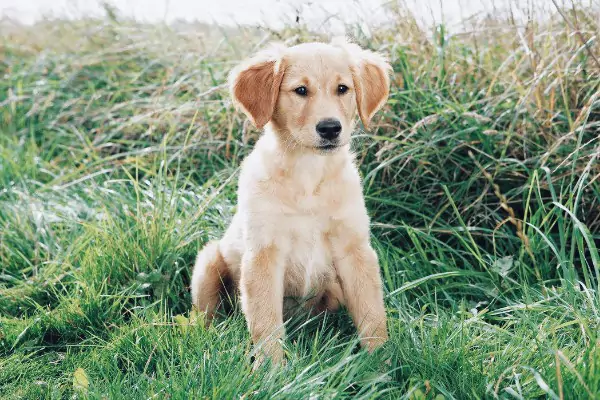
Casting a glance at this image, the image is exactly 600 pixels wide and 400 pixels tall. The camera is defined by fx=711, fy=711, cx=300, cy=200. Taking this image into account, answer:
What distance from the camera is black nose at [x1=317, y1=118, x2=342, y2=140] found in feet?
8.08

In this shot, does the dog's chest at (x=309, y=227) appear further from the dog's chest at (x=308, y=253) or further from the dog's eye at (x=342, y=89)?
the dog's eye at (x=342, y=89)

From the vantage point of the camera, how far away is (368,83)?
108 inches

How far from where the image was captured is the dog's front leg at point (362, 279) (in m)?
2.62

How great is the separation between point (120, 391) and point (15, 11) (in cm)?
609

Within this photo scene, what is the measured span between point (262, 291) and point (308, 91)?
0.74 m

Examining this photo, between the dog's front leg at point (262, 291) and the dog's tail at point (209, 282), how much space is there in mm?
379

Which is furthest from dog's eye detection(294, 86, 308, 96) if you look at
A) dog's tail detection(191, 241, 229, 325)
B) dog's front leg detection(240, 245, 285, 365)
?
dog's tail detection(191, 241, 229, 325)

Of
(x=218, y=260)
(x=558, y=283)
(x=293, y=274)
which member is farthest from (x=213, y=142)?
(x=558, y=283)

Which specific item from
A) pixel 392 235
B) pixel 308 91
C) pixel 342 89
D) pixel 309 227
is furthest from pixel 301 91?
pixel 392 235

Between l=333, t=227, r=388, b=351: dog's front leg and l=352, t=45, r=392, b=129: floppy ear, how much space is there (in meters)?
0.46

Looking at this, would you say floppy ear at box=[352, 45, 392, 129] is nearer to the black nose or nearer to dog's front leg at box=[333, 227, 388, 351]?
the black nose

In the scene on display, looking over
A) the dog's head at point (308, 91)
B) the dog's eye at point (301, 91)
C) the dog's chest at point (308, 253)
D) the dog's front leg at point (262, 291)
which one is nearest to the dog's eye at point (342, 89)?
the dog's head at point (308, 91)

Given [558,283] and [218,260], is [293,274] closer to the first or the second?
[218,260]

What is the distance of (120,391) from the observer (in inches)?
87.4
